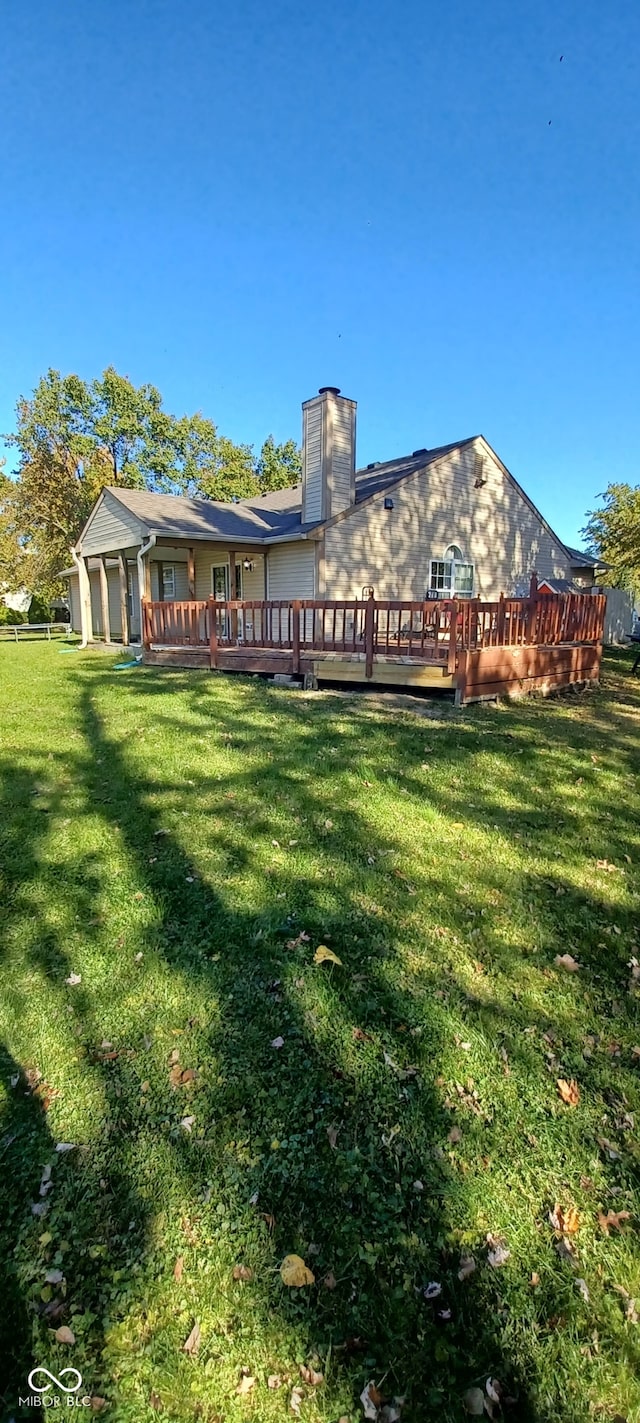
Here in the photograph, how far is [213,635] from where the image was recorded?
11656 millimetres

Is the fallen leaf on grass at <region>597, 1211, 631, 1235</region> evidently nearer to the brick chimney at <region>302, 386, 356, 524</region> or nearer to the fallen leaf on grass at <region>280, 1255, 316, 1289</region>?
the fallen leaf on grass at <region>280, 1255, 316, 1289</region>

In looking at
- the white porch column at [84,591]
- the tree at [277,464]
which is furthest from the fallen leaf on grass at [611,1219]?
the tree at [277,464]

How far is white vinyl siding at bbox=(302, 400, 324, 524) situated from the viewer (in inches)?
529

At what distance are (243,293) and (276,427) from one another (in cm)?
1925

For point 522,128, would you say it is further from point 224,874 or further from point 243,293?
point 224,874

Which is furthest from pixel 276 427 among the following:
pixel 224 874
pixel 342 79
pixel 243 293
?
pixel 224 874

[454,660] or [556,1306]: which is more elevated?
[454,660]

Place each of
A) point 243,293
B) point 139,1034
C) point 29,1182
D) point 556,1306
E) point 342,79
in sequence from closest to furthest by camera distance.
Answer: point 556,1306
point 29,1182
point 139,1034
point 342,79
point 243,293

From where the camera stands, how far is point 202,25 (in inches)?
387

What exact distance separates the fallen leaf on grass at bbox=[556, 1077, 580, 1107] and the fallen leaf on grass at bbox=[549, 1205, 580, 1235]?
38 cm

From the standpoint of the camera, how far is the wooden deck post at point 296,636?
10039mm

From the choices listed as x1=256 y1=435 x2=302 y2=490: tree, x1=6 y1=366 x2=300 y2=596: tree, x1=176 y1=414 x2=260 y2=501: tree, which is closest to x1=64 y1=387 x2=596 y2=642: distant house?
x1=6 y1=366 x2=300 y2=596: tree

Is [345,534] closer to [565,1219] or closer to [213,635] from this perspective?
A: [213,635]

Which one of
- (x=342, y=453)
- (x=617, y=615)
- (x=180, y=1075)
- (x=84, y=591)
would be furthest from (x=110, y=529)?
(x=617, y=615)
